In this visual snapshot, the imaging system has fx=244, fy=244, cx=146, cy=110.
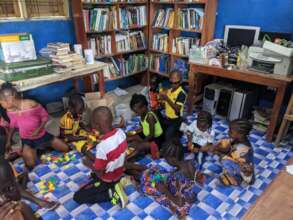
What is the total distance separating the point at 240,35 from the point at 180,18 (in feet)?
2.79

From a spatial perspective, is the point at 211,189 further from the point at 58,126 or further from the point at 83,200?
the point at 58,126

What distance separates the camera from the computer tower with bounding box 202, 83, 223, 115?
3139 mm

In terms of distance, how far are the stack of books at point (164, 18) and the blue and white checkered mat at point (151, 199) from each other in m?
2.09

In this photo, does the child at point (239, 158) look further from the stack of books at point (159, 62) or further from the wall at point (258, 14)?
the stack of books at point (159, 62)

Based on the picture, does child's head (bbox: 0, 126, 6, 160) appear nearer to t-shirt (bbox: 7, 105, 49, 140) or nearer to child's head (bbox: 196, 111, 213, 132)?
t-shirt (bbox: 7, 105, 49, 140)

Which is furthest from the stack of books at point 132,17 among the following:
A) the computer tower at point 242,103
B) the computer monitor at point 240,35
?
the computer tower at point 242,103

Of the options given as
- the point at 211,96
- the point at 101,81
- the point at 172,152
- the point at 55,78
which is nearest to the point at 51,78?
the point at 55,78

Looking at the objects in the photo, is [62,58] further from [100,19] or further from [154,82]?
[154,82]

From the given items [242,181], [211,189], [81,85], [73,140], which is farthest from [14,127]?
[242,181]

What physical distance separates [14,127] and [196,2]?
257 cm

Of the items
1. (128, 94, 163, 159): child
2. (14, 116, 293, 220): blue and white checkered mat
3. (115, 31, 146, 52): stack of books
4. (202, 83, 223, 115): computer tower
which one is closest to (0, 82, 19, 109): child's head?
(14, 116, 293, 220): blue and white checkered mat

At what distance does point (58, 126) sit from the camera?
2818 millimetres

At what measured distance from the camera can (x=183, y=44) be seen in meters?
3.49

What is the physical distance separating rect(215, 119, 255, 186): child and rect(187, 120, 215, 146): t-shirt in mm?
250
